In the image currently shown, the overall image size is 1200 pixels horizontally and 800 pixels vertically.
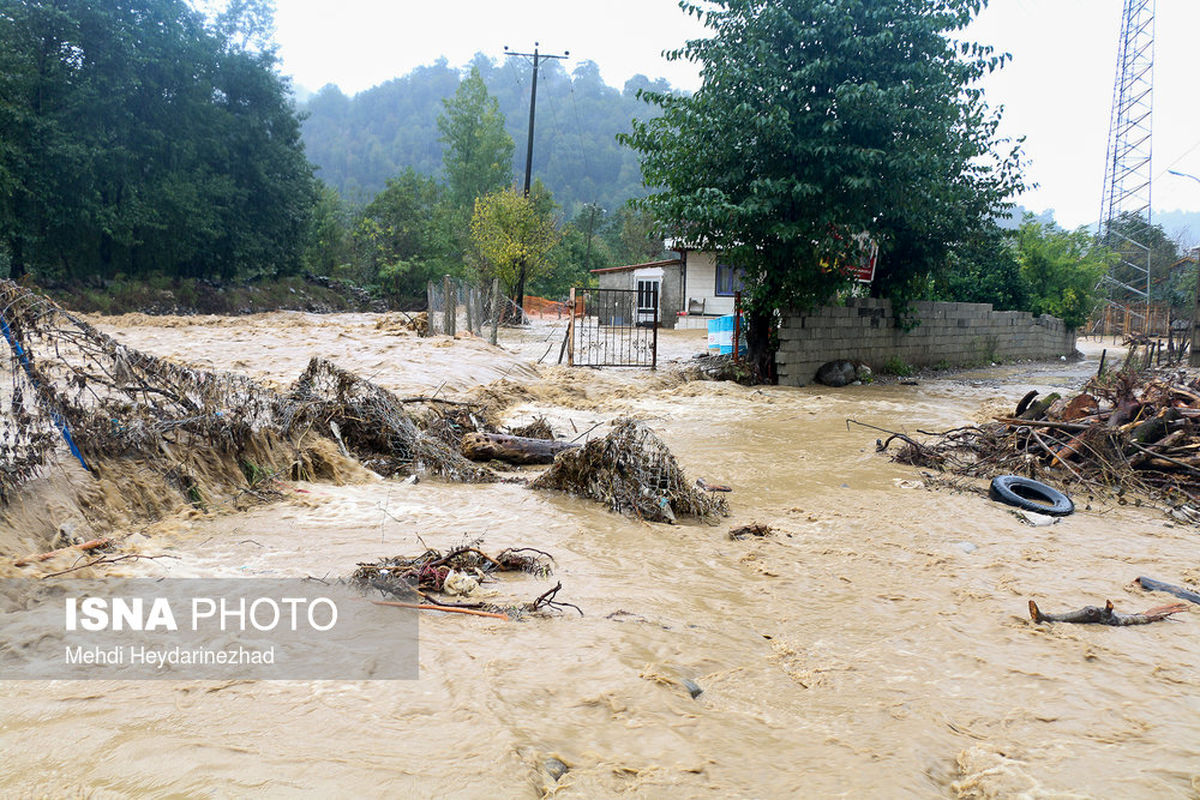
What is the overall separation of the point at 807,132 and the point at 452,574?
1173 cm

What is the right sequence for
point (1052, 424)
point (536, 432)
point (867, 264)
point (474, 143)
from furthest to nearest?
point (474, 143), point (867, 264), point (536, 432), point (1052, 424)

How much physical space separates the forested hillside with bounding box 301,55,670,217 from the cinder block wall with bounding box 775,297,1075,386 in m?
61.9

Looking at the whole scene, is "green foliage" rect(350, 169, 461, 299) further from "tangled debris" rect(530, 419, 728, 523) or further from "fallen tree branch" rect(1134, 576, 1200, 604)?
"fallen tree branch" rect(1134, 576, 1200, 604)

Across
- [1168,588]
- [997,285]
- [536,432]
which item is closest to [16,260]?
[536,432]

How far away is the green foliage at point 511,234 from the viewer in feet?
101

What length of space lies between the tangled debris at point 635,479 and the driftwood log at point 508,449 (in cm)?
141

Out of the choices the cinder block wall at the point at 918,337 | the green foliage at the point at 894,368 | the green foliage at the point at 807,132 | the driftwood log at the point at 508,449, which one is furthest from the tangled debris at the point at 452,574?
the green foliage at the point at 894,368

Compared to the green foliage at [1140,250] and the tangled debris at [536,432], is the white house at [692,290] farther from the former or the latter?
the green foliage at [1140,250]

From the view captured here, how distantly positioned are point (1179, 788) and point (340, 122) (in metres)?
125

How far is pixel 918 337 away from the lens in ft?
62.0

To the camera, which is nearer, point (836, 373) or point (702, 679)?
point (702, 679)

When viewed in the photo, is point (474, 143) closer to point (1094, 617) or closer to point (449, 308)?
point (449, 308)

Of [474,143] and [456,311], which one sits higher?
[474,143]

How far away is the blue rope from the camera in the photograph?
4.63 meters
